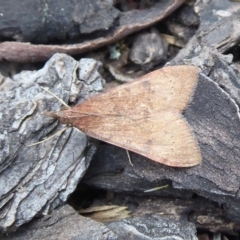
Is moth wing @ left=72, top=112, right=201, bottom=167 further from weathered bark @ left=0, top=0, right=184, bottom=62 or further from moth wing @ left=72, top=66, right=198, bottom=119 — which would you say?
weathered bark @ left=0, top=0, right=184, bottom=62

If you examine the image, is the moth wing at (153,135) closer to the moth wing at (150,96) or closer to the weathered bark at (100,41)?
the moth wing at (150,96)

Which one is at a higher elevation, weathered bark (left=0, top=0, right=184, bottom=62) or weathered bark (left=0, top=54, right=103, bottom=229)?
weathered bark (left=0, top=0, right=184, bottom=62)

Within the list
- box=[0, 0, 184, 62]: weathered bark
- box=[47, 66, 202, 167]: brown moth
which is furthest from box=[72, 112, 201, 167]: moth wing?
box=[0, 0, 184, 62]: weathered bark

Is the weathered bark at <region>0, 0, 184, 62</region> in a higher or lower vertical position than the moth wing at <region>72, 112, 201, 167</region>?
higher

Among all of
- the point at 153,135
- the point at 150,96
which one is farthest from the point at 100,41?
the point at 153,135

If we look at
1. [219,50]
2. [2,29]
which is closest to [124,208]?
[219,50]

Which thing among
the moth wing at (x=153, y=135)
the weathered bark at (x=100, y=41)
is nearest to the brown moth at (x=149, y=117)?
the moth wing at (x=153, y=135)

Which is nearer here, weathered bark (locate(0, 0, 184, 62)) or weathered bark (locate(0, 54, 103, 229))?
weathered bark (locate(0, 54, 103, 229))

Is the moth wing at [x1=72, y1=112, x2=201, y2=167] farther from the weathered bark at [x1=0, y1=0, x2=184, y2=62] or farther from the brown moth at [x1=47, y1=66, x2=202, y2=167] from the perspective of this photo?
the weathered bark at [x1=0, y1=0, x2=184, y2=62]

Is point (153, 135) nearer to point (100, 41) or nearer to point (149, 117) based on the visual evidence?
point (149, 117)
